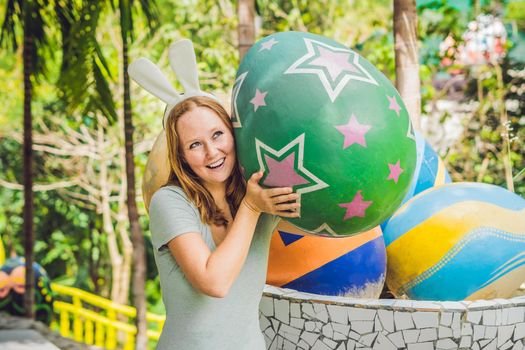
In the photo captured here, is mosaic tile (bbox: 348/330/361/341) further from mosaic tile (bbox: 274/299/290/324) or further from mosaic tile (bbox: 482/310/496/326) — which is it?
mosaic tile (bbox: 482/310/496/326)

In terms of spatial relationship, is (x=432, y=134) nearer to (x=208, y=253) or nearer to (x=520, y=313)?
(x=520, y=313)

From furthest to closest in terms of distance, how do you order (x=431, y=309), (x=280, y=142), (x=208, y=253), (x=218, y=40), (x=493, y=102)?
(x=218, y=40)
(x=493, y=102)
(x=431, y=309)
(x=280, y=142)
(x=208, y=253)

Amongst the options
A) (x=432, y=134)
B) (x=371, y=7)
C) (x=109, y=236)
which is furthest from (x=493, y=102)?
(x=371, y=7)

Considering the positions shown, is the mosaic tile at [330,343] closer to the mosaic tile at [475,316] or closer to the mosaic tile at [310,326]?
the mosaic tile at [310,326]

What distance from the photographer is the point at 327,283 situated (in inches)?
103

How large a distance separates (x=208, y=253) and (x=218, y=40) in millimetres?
7423

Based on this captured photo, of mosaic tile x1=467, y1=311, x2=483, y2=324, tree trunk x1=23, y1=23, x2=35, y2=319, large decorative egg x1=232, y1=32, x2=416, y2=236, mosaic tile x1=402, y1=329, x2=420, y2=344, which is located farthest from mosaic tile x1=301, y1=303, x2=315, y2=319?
tree trunk x1=23, y1=23, x2=35, y2=319

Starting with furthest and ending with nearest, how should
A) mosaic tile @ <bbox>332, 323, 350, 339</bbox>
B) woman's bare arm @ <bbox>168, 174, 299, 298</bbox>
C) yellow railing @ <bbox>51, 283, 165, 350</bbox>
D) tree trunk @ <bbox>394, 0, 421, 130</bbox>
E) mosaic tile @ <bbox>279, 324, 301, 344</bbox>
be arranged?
yellow railing @ <bbox>51, 283, 165, 350</bbox>, tree trunk @ <bbox>394, 0, 421, 130</bbox>, mosaic tile @ <bbox>279, 324, 301, 344</bbox>, mosaic tile @ <bbox>332, 323, 350, 339</bbox>, woman's bare arm @ <bbox>168, 174, 299, 298</bbox>

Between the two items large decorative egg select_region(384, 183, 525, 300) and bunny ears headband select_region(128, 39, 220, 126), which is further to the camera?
large decorative egg select_region(384, 183, 525, 300)

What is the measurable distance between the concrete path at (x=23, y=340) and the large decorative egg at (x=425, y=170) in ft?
12.1

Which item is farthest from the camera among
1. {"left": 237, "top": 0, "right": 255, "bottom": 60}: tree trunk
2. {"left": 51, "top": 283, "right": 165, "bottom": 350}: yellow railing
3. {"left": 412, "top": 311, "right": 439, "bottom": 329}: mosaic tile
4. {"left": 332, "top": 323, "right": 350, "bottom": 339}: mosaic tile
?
{"left": 51, "top": 283, "right": 165, "bottom": 350}: yellow railing

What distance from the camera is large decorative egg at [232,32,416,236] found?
5.82 ft

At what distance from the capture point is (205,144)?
1.77 meters

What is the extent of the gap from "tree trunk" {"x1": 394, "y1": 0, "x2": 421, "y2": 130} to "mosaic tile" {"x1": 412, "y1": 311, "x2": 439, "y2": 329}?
1759mm
